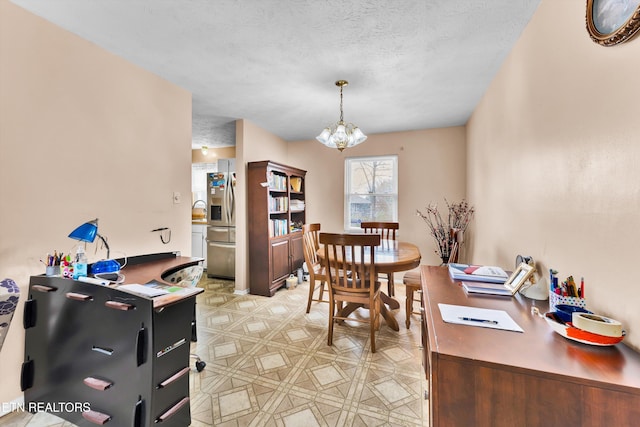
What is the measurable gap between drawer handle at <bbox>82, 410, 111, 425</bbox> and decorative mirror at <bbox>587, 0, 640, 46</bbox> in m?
2.70

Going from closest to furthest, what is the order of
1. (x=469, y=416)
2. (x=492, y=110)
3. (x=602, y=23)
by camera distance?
(x=469, y=416) → (x=602, y=23) → (x=492, y=110)

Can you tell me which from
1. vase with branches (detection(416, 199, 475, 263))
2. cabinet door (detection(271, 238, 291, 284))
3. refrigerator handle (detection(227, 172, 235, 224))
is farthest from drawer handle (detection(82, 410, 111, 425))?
vase with branches (detection(416, 199, 475, 263))

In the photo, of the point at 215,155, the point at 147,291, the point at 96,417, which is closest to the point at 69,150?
the point at 147,291

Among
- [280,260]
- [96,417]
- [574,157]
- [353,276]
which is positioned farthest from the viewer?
[280,260]

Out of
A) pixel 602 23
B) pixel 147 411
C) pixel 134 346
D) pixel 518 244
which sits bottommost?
pixel 147 411

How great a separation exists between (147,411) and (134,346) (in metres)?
0.30

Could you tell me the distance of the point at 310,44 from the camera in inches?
79.8

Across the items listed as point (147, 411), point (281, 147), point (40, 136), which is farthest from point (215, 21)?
point (281, 147)

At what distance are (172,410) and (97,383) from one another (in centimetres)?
40

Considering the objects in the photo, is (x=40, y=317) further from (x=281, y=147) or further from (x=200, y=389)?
(x=281, y=147)

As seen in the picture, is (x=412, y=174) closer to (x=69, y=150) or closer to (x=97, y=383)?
(x=69, y=150)

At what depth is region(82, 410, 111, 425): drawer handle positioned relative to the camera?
132cm

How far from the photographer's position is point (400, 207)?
14.4 ft

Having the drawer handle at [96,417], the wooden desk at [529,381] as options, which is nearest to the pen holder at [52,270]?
the drawer handle at [96,417]
